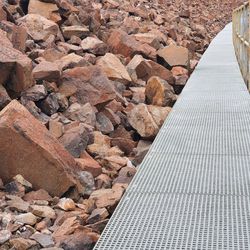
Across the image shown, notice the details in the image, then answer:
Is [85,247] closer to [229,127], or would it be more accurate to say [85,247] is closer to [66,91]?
[229,127]

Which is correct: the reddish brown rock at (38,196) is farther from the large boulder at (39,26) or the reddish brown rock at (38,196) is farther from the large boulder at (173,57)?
the large boulder at (173,57)

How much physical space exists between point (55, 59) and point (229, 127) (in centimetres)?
331

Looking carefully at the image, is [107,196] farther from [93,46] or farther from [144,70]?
[144,70]

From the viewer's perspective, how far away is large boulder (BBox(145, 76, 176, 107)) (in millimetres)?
8117

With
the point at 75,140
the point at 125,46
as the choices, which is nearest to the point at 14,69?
the point at 75,140

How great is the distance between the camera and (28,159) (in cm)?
472

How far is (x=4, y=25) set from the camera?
25.0ft

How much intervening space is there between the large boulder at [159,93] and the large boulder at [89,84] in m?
1.03

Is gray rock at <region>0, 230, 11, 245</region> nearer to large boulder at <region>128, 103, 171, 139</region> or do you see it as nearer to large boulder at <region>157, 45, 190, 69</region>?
large boulder at <region>128, 103, 171, 139</region>

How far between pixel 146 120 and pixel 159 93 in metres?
1.45

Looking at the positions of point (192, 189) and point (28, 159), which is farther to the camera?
point (28, 159)

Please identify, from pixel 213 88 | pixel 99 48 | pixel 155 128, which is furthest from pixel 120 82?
pixel 155 128

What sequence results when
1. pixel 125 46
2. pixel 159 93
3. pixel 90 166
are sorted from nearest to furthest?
pixel 90 166
pixel 159 93
pixel 125 46

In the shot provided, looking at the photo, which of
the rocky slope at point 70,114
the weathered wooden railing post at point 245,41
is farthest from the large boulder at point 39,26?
the weathered wooden railing post at point 245,41
